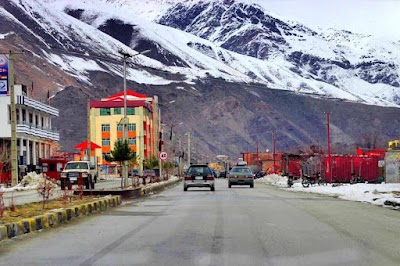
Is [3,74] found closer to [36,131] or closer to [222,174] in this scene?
[36,131]

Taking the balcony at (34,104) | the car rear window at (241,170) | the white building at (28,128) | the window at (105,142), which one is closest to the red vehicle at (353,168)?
the car rear window at (241,170)

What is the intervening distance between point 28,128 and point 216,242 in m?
79.7

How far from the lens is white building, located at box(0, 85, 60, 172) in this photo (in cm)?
8794

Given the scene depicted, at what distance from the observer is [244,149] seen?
19738cm

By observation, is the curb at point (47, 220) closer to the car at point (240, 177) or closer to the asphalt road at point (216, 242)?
the asphalt road at point (216, 242)

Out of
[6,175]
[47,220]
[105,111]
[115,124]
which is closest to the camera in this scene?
[47,220]

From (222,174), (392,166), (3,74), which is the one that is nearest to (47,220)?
(392,166)

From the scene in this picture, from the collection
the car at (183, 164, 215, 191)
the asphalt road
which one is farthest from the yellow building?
the asphalt road

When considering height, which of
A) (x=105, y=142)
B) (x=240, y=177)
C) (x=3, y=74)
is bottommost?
(x=240, y=177)

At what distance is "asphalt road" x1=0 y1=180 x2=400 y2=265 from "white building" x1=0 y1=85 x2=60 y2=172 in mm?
61146

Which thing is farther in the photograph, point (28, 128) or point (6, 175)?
point (28, 128)

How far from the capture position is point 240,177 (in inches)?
2191

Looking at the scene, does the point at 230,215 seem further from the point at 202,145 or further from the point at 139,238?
the point at 202,145

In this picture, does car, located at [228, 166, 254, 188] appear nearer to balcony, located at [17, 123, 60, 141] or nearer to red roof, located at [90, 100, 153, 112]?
balcony, located at [17, 123, 60, 141]
